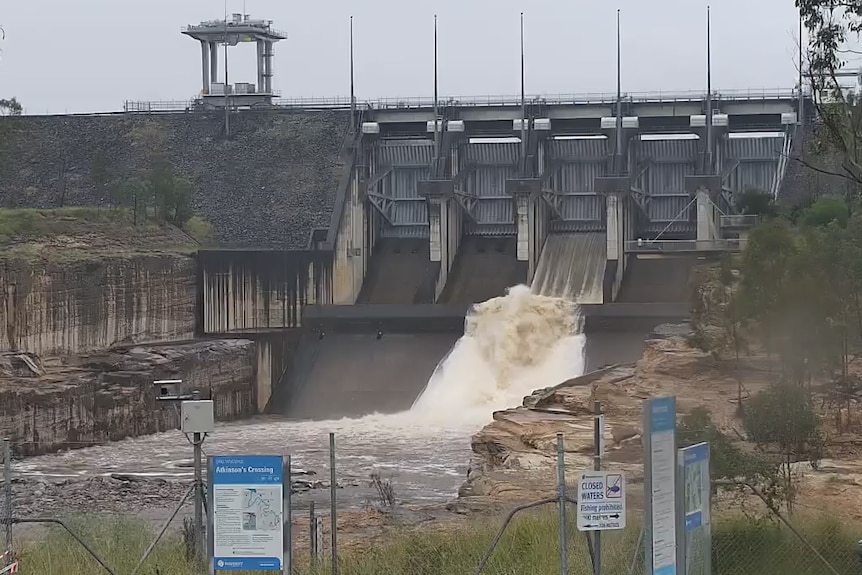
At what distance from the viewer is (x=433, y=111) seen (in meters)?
50.2

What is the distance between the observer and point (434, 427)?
3678 cm

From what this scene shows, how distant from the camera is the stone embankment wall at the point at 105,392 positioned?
3191 cm

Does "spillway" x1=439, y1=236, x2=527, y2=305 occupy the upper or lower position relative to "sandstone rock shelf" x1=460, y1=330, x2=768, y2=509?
upper

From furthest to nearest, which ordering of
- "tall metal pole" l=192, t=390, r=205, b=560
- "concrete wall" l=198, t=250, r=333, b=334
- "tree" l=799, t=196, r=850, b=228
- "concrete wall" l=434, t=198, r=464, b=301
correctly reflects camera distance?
"concrete wall" l=434, t=198, r=464, b=301, "concrete wall" l=198, t=250, r=333, b=334, "tree" l=799, t=196, r=850, b=228, "tall metal pole" l=192, t=390, r=205, b=560

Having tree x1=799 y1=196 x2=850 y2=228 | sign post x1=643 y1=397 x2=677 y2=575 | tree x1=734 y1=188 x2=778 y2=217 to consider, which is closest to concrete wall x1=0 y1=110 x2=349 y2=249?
tree x1=734 y1=188 x2=778 y2=217

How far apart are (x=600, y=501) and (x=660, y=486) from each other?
80 centimetres

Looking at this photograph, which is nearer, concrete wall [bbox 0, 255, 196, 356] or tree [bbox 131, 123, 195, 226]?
concrete wall [bbox 0, 255, 196, 356]

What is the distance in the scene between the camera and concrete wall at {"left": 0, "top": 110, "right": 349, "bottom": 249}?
1954 inches

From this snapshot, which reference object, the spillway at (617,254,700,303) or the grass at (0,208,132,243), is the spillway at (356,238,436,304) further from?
the grass at (0,208,132,243)

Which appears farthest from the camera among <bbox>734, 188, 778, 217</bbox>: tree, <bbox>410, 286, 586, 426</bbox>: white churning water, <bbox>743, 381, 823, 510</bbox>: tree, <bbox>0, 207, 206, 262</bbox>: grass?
<bbox>734, 188, 778, 217</bbox>: tree

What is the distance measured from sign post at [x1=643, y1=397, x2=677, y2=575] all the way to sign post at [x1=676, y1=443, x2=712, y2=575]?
5cm

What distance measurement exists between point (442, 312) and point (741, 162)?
40.3 ft

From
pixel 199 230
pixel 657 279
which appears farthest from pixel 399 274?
pixel 657 279

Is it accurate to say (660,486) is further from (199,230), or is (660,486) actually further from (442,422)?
(199,230)
